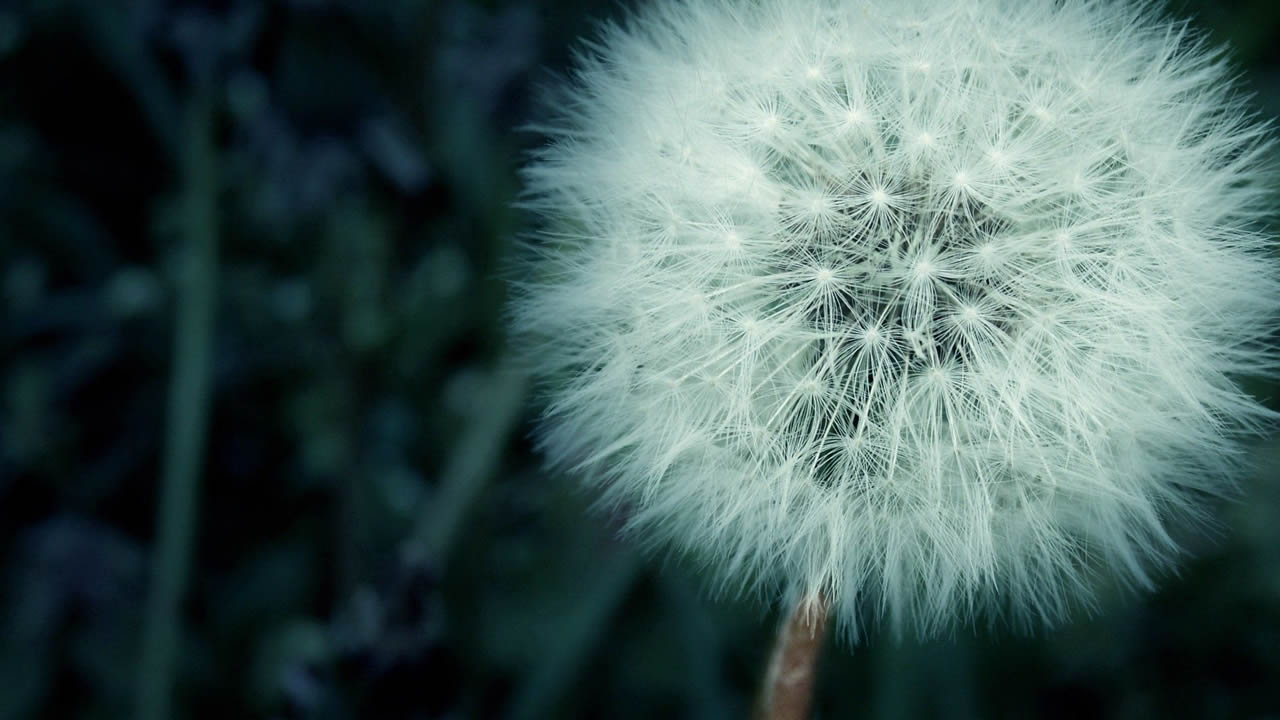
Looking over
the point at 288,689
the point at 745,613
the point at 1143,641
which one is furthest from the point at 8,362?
the point at 1143,641

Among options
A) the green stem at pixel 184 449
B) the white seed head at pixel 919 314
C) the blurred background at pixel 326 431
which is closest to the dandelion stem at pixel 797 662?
the white seed head at pixel 919 314

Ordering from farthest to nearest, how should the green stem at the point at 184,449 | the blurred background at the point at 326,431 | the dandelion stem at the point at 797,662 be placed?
the blurred background at the point at 326,431 < the green stem at the point at 184,449 < the dandelion stem at the point at 797,662

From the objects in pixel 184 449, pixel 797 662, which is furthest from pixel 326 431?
pixel 797 662

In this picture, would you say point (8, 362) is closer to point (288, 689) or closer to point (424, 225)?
point (424, 225)

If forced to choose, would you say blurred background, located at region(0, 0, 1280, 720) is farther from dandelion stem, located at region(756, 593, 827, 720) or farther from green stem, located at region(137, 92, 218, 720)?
dandelion stem, located at region(756, 593, 827, 720)

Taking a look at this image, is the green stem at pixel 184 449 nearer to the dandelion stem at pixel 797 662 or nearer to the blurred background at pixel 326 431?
the blurred background at pixel 326 431

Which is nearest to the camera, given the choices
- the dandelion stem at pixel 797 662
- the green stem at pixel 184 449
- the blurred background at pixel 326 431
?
the dandelion stem at pixel 797 662
